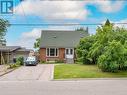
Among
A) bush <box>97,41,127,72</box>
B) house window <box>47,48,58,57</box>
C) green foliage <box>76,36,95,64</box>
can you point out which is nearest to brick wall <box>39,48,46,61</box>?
house window <box>47,48,58,57</box>

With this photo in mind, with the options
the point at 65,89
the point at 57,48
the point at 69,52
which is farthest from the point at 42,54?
the point at 65,89

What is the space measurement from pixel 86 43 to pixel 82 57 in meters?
2.34

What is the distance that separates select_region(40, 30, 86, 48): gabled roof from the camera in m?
53.6

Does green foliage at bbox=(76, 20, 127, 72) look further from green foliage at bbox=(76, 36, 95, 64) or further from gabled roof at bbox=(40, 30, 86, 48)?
gabled roof at bbox=(40, 30, 86, 48)

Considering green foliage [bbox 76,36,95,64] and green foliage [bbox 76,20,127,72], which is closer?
green foliage [bbox 76,20,127,72]

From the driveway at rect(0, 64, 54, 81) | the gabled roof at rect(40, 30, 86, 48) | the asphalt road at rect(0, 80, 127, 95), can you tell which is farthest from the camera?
the gabled roof at rect(40, 30, 86, 48)

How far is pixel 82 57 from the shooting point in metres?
43.2

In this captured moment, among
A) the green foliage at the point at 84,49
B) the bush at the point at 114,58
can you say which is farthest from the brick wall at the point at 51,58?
the bush at the point at 114,58

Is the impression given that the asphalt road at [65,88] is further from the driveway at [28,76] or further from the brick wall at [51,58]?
the brick wall at [51,58]

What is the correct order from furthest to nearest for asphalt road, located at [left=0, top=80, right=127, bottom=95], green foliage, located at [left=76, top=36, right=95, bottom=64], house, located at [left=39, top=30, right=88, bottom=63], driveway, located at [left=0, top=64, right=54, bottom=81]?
house, located at [left=39, top=30, right=88, bottom=63] < green foliage, located at [left=76, top=36, right=95, bottom=64] < driveway, located at [left=0, top=64, right=54, bottom=81] < asphalt road, located at [left=0, top=80, right=127, bottom=95]

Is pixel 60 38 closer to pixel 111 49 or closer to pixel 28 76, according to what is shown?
pixel 111 49

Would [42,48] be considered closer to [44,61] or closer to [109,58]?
[44,61]

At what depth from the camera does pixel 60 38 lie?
55.1m

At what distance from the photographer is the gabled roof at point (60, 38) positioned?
176 feet
